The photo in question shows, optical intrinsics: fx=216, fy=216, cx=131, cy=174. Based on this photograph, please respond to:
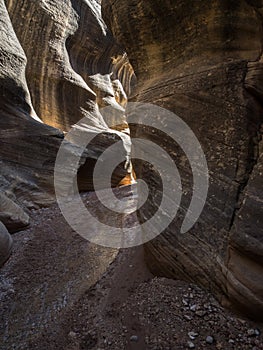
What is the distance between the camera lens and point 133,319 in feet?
9.36

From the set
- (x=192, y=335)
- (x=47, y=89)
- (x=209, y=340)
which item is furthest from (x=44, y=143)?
(x=209, y=340)

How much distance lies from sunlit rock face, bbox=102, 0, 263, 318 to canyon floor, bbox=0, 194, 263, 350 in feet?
0.72

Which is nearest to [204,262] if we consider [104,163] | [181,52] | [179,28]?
[181,52]

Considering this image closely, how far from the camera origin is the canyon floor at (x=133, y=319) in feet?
7.96

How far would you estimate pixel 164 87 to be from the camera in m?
3.59

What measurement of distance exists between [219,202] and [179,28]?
9.19 ft

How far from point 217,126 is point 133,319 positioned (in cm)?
281

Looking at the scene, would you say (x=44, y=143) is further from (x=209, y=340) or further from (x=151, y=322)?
(x=209, y=340)

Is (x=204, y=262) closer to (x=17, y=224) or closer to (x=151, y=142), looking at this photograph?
(x=151, y=142)

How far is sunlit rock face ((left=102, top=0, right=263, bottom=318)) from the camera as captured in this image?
2500 millimetres

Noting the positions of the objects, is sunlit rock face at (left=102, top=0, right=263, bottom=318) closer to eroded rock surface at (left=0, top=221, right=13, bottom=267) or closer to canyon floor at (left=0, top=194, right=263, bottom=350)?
canyon floor at (left=0, top=194, right=263, bottom=350)

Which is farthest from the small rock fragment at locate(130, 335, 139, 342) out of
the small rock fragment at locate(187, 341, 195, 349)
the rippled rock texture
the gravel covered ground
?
the rippled rock texture

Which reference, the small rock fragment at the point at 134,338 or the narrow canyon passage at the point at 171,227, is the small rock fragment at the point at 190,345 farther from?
the small rock fragment at the point at 134,338

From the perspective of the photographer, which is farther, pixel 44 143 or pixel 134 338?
pixel 44 143
